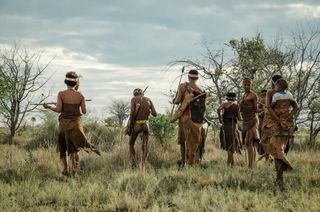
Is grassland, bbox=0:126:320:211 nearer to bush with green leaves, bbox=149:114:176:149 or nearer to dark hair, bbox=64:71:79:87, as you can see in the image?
dark hair, bbox=64:71:79:87

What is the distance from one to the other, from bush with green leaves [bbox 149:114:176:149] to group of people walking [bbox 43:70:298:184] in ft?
6.91

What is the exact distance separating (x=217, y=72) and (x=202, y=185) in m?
10.3

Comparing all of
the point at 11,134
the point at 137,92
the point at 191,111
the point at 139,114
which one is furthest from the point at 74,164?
the point at 11,134

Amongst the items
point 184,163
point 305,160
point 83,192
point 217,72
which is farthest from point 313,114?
point 83,192

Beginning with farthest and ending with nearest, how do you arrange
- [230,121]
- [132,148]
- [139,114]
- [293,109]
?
[132,148]
[139,114]
[230,121]
[293,109]

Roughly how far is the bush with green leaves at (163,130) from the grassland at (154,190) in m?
2.84

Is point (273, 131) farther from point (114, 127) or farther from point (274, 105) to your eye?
point (114, 127)

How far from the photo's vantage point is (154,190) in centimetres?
698

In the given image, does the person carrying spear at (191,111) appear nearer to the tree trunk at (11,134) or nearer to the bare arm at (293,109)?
the bare arm at (293,109)

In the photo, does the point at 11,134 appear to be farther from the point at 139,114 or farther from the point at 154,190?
the point at 154,190

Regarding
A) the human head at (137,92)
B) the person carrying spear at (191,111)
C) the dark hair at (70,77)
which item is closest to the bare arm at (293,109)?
the person carrying spear at (191,111)

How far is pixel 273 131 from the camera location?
24.5 feet

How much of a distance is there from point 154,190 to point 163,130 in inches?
227

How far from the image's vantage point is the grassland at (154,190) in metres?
5.94
